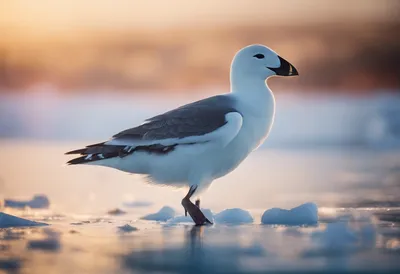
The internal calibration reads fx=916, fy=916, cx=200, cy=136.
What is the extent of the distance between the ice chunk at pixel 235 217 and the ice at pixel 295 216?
0.18 meters

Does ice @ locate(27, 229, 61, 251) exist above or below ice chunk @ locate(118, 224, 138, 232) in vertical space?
below

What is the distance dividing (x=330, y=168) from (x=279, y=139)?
11.8ft

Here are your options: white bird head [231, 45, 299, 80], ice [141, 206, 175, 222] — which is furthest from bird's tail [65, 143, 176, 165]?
white bird head [231, 45, 299, 80]

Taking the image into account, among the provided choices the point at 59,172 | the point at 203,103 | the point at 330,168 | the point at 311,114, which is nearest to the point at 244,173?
the point at 330,168

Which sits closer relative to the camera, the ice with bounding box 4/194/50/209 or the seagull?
the seagull

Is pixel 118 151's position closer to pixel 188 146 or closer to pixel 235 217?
pixel 188 146

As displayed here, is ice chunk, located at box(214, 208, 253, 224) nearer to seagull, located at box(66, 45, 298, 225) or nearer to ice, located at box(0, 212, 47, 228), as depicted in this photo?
seagull, located at box(66, 45, 298, 225)

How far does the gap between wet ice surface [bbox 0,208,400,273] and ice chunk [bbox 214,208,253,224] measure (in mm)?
88

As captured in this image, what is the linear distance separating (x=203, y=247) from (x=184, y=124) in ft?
5.07

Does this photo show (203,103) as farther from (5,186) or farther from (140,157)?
(5,186)

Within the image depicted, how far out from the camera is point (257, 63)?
7867 millimetres

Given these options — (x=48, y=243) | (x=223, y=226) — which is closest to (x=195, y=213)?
(x=223, y=226)

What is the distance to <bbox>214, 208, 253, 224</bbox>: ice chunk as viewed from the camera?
23.7 feet

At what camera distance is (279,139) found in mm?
14891
